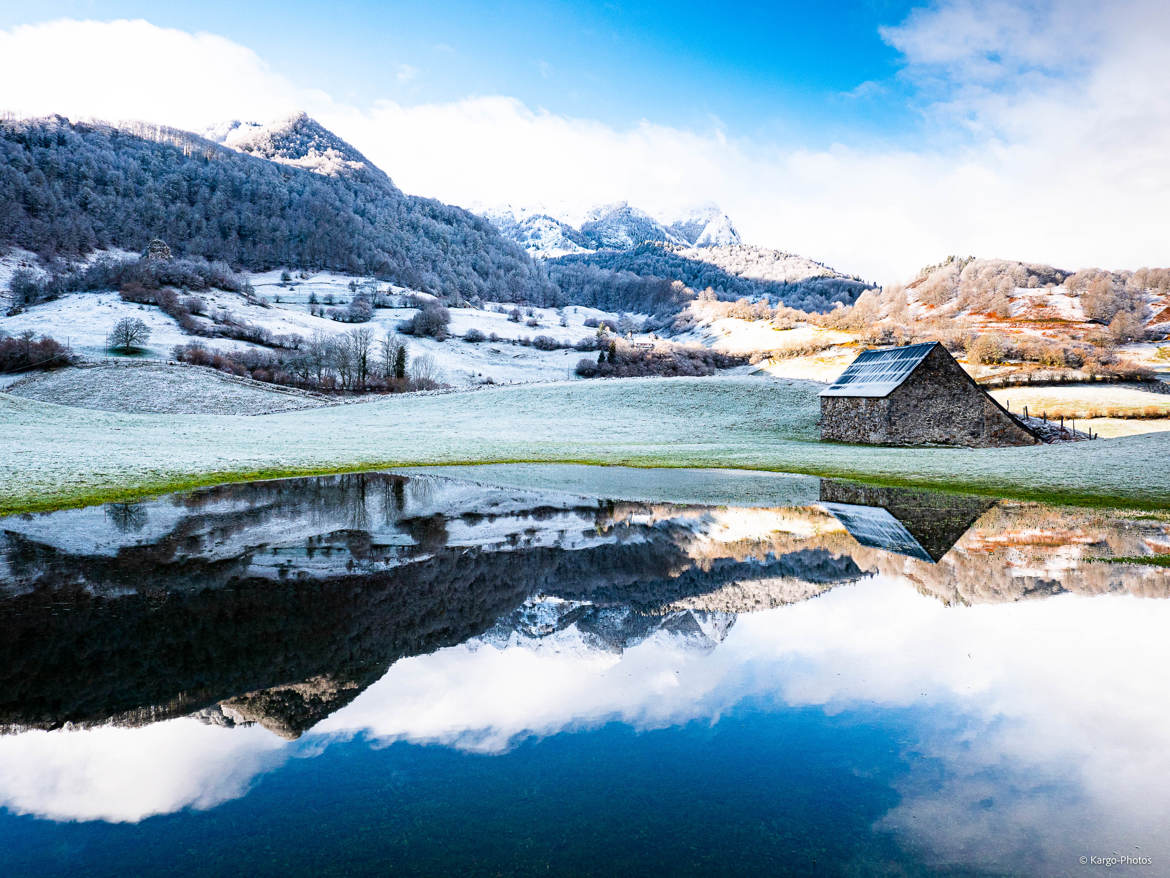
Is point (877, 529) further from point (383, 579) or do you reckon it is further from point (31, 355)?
point (31, 355)

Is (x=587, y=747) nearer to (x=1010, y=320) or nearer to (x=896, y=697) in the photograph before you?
(x=896, y=697)

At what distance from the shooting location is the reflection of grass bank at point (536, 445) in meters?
21.3

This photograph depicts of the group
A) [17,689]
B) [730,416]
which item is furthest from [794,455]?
[17,689]

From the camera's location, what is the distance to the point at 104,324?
85125mm

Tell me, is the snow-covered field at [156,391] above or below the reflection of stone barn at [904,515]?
above

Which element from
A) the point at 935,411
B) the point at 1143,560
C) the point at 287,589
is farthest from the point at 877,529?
the point at 935,411

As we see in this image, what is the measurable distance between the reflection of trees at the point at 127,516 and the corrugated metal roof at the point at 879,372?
4075 cm

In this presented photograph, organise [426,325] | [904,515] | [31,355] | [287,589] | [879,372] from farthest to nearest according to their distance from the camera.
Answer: [426,325] < [31,355] < [879,372] < [904,515] < [287,589]

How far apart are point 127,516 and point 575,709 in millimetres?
13296

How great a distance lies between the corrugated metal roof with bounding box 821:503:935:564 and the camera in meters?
12.8

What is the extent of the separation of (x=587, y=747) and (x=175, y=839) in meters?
2.98

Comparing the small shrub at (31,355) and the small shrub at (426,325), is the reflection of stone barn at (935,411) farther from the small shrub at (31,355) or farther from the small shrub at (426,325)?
the small shrub at (426,325)

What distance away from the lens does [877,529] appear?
48.8 ft

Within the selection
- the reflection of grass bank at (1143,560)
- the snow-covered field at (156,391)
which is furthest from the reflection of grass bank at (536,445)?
the reflection of grass bank at (1143,560)
